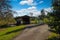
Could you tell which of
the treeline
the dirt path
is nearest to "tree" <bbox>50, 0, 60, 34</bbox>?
the dirt path

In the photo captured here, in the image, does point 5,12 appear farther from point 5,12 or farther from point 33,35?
point 33,35

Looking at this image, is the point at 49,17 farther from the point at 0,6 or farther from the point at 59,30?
the point at 0,6

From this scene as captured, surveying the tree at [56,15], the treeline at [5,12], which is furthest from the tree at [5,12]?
the tree at [56,15]

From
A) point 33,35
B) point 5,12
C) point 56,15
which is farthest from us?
point 5,12

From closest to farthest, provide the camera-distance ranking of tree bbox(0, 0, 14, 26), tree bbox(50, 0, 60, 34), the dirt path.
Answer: tree bbox(50, 0, 60, 34) < the dirt path < tree bbox(0, 0, 14, 26)

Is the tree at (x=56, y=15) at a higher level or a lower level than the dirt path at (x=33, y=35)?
higher

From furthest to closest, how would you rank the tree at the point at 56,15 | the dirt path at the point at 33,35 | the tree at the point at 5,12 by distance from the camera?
1. the tree at the point at 5,12
2. the dirt path at the point at 33,35
3. the tree at the point at 56,15

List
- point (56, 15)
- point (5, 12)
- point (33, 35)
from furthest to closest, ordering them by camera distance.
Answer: point (5, 12) < point (33, 35) < point (56, 15)

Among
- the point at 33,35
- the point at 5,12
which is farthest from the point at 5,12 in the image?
the point at 33,35

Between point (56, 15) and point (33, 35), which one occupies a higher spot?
point (56, 15)

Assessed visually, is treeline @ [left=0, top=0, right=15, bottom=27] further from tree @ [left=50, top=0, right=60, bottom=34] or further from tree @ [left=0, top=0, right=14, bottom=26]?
tree @ [left=50, top=0, right=60, bottom=34]

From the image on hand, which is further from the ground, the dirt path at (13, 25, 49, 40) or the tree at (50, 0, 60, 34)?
the tree at (50, 0, 60, 34)

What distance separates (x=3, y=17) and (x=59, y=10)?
27.1 m

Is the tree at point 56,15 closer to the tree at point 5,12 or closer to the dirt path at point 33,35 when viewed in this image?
the dirt path at point 33,35
